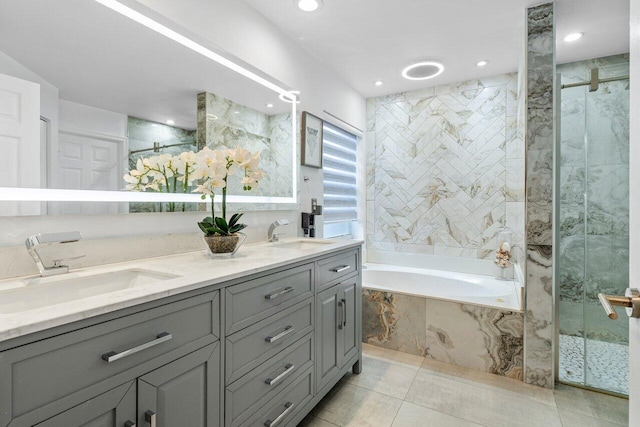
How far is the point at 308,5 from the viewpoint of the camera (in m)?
2.06

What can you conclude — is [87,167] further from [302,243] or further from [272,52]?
[272,52]

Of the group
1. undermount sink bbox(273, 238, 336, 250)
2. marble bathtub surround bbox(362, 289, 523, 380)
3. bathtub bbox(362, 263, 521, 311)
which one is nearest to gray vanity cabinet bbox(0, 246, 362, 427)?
undermount sink bbox(273, 238, 336, 250)

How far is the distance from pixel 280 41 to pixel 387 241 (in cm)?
234

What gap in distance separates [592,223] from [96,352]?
304 cm

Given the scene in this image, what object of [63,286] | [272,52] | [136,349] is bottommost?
[136,349]

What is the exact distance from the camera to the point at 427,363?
2418 millimetres

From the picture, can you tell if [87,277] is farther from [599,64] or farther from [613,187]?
[599,64]

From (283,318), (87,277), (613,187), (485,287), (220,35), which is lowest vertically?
(485,287)

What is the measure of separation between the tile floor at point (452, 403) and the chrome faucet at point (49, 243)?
1.36 m

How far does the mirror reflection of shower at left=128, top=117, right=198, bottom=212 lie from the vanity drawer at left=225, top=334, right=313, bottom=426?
0.91 meters

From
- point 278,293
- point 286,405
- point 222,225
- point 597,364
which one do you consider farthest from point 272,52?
point 597,364

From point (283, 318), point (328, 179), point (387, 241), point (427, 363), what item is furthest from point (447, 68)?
point (283, 318)

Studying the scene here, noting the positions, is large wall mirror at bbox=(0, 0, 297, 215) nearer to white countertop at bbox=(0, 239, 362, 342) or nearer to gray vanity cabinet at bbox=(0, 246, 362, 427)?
white countertop at bbox=(0, 239, 362, 342)

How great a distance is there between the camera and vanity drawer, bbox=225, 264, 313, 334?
1.19 m
